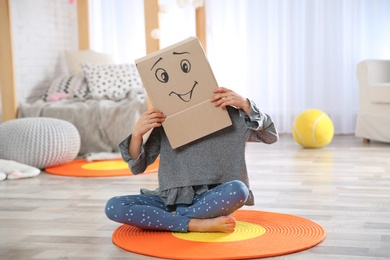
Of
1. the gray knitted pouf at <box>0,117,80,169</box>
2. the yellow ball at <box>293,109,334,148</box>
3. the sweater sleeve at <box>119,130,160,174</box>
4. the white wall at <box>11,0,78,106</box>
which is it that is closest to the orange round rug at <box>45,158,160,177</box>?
the gray knitted pouf at <box>0,117,80,169</box>

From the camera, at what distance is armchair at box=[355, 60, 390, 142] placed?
432 centimetres

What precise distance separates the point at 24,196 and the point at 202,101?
1.13m

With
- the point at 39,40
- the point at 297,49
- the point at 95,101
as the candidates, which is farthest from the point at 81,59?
the point at 297,49

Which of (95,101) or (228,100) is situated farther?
(95,101)

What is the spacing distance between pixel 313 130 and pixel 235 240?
2325mm

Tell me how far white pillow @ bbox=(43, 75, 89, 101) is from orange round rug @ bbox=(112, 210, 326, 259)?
2.57 m

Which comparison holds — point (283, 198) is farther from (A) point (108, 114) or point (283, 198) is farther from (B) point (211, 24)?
(B) point (211, 24)

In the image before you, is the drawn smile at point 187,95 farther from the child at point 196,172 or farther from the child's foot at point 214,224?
the child's foot at point 214,224

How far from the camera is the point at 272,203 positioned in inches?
100

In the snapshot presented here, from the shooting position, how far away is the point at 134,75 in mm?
4641

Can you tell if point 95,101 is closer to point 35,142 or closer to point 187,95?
point 35,142

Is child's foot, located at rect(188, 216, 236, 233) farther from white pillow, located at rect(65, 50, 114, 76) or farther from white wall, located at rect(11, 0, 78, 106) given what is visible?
white pillow, located at rect(65, 50, 114, 76)

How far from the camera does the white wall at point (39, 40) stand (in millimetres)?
4730

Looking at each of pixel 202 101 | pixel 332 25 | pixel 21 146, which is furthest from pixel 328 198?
pixel 332 25
